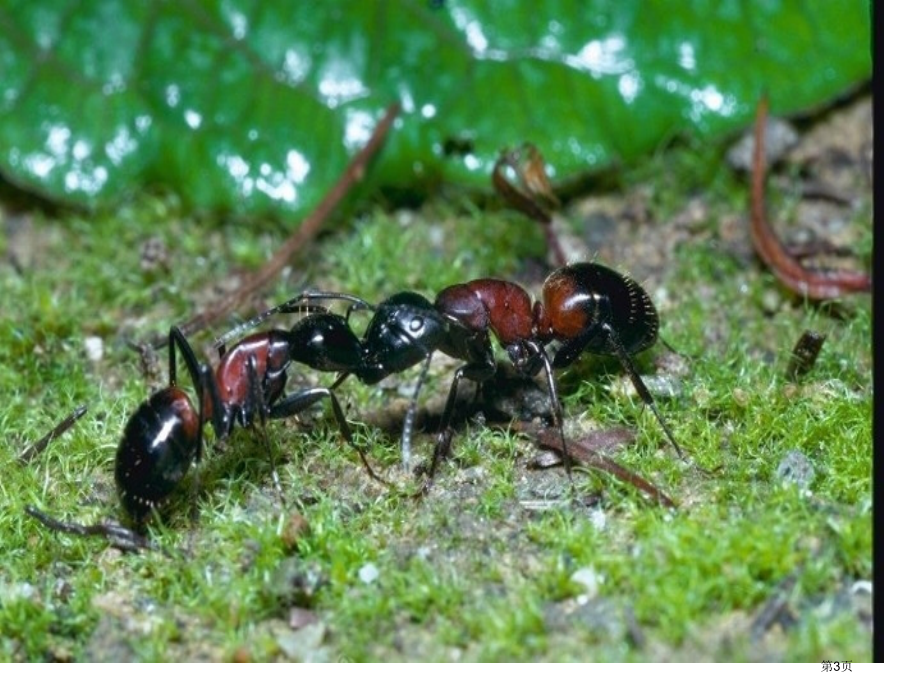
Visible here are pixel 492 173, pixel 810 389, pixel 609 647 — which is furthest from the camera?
pixel 492 173

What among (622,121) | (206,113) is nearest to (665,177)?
(622,121)

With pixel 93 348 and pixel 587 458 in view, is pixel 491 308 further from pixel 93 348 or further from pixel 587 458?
pixel 93 348

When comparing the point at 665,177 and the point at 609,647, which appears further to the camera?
the point at 665,177

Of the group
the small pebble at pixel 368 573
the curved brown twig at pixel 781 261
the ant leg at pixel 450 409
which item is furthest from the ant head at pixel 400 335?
the curved brown twig at pixel 781 261

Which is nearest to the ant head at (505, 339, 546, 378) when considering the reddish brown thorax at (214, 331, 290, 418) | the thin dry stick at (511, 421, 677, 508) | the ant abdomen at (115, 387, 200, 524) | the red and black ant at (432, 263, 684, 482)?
the red and black ant at (432, 263, 684, 482)

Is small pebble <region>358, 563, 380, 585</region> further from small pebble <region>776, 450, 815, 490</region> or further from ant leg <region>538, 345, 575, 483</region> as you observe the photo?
small pebble <region>776, 450, 815, 490</region>
